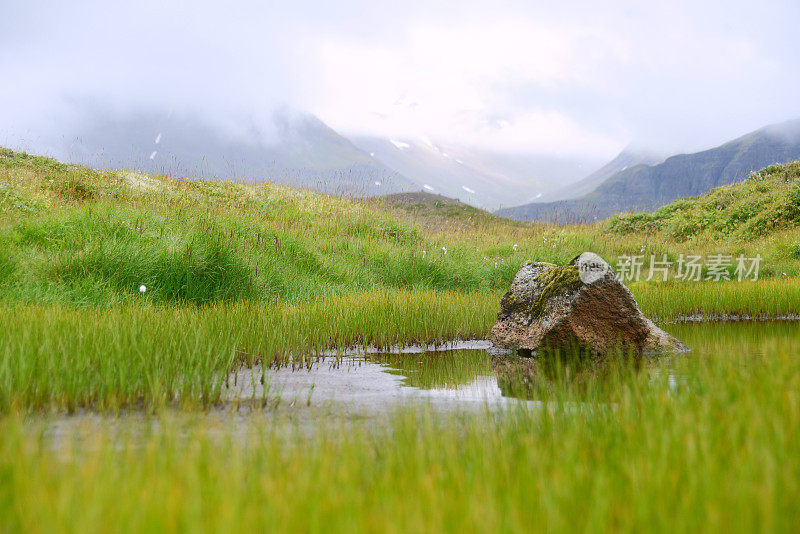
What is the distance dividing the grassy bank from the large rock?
335 centimetres

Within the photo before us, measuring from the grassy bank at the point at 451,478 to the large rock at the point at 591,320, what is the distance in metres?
3.35

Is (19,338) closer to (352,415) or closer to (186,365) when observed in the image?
(186,365)

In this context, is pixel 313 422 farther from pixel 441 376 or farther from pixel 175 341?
pixel 441 376

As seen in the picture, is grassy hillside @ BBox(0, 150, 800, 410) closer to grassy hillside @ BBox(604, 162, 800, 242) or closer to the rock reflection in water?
the rock reflection in water

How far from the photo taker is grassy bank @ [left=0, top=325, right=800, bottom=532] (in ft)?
5.57

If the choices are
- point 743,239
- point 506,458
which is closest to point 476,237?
point 743,239

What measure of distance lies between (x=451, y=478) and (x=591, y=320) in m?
4.78

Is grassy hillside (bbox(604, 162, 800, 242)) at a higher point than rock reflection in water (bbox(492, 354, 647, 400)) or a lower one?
higher

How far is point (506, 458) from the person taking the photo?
2414 millimetres

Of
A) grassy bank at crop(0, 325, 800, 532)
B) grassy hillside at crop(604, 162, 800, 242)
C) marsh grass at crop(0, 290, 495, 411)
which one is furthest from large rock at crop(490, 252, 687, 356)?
grassy hillside at crop(604, 162, 800, 242)

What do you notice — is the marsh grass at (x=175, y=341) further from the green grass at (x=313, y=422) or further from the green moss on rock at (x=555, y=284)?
the green moss on rock at (x=555, y=284)

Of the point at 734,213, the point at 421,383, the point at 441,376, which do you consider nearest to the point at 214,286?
the point at 441,376

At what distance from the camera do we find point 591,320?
648cm

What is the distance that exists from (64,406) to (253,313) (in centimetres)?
290
